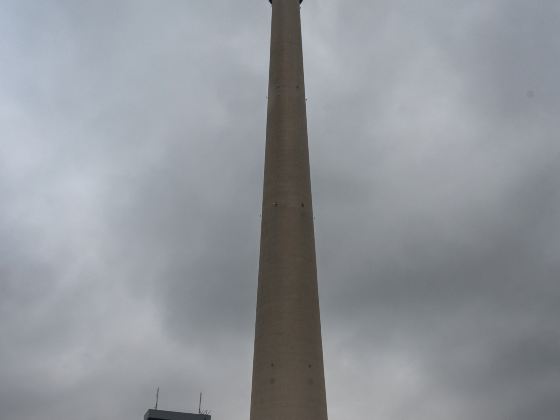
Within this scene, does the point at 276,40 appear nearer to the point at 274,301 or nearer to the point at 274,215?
the point at 274,215

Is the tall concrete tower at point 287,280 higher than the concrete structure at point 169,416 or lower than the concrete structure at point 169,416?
lower

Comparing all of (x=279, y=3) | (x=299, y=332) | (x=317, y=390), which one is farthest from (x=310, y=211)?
(x=279, y=3)

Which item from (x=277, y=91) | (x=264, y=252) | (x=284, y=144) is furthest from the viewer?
(x=277, y=91)

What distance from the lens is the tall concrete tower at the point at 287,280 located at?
31.0m

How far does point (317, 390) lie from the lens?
31.3m

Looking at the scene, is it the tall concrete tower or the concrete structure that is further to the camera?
the concrete structure

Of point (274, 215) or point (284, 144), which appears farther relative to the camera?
point (284, 144)

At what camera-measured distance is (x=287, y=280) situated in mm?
33562

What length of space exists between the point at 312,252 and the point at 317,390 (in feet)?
26.9

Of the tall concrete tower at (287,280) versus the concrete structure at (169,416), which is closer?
the tall concrete tower at (287,280)

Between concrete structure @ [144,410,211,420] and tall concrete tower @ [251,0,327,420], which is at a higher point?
concrete structure @ [144,410,211,420]

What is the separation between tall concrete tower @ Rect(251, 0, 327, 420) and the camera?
3098 cm

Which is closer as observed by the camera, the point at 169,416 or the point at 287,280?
the point at 287,280

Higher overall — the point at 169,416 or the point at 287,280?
the point at 169,416
